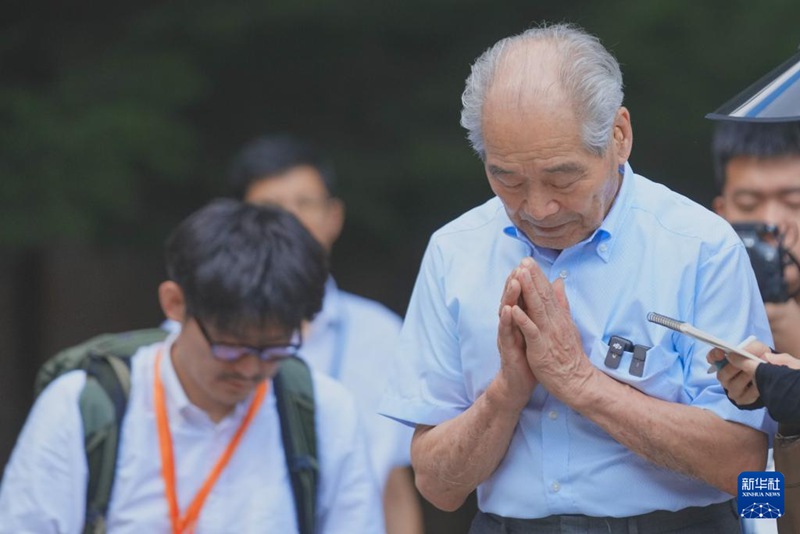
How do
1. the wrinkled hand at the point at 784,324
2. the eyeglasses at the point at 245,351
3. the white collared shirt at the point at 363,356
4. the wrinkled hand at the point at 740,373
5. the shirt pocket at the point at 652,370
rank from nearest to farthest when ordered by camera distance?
the wrinkled hand at the point at 740,373 < the shirt pocket at the point at 652,370 < the wrinkled hand at the point at 784,324 < the eyeglasses at the point at 245,351 < the white collared shirt at the point at 363,356

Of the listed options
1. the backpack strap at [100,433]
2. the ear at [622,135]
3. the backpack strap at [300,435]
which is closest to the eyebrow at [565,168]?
the ear at [622,135]

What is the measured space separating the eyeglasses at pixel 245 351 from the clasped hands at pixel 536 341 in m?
1.03

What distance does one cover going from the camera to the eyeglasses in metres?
Answer: 3.56

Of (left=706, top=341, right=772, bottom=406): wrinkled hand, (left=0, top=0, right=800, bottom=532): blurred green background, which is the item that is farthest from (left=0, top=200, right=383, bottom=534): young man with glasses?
(left=0, top=0, right=800, bottom=532): blurred green background

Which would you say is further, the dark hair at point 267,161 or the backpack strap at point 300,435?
the dark hair at point 267,161

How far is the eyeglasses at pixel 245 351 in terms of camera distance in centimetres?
356

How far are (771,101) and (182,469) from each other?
1.70 meters

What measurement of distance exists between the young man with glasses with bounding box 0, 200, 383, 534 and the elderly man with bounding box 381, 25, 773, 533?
0.78 metres

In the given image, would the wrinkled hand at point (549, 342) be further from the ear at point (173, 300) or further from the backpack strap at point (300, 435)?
the ear at point (173, 300)

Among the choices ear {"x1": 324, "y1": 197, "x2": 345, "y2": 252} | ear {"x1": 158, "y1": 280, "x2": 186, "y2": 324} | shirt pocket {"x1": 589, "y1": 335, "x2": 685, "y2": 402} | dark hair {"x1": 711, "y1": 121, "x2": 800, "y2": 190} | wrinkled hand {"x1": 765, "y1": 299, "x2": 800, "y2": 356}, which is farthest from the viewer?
ear {"x1": 324, "y1": 197, "x2": 345, "y2": 252}

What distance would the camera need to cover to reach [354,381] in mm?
4695

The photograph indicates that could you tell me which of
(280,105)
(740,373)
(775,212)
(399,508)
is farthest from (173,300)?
(280,105)

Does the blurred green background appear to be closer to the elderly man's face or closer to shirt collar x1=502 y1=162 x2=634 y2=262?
shirt collar x1=502 y1=162 x2=634 y2=262

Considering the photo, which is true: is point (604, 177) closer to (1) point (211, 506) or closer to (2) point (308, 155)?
(1) point (211, 506)
